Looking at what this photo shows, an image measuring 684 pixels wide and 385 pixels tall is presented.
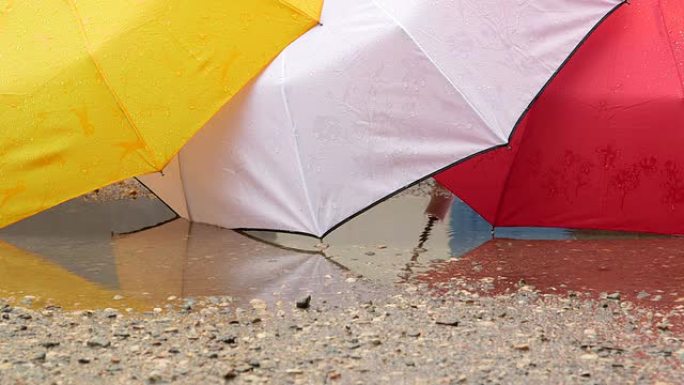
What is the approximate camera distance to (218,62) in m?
6.23

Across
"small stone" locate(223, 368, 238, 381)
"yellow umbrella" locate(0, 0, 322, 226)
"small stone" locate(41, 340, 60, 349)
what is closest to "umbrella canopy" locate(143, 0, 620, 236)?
"yellow umbrella" locate(0, 0, 322, 226)

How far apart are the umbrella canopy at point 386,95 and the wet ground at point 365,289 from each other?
0.41 metres

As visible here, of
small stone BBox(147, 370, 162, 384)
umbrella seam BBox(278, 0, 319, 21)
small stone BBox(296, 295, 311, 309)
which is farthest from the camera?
umbrella seam BBox(278, 0, 319, 21)

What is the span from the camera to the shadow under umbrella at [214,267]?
5582mm

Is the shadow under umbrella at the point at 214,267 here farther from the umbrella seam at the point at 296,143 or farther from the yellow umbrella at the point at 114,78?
the yellow umbrella at the point at 114,78

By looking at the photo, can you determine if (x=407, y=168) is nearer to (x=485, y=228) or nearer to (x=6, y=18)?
(x=485, y=228)

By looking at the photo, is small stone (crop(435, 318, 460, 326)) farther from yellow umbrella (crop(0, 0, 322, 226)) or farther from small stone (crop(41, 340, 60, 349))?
yellow umbrella (crop(0, 0, 322, 226))

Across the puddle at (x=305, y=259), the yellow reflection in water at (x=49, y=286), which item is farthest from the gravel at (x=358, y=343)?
the puddle at (x=305, y=259)

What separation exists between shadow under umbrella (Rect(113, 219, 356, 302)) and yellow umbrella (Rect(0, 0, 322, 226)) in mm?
495

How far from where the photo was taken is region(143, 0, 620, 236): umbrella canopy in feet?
19.5

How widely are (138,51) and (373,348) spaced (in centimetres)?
233

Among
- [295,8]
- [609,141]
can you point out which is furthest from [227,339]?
[609,141]

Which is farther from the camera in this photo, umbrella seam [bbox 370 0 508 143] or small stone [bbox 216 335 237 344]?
umbrella seam [bbox 370 0 508 143]

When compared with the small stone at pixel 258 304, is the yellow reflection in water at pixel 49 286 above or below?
above
